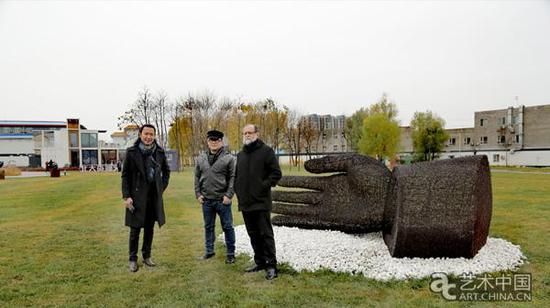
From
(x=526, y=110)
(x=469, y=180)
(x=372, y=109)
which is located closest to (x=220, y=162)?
(x=469, y=180)

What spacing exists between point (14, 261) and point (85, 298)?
2.63 m

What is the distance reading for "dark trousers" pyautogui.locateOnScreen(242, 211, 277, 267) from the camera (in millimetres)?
5535

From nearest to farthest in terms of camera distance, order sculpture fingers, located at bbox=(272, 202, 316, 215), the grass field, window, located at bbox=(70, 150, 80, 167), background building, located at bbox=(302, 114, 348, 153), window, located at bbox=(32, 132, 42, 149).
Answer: the grass field
sculpture fingers, located at bbox=(272, 202, 316, 215)
window, located at bbox=(70, 150, 80, 167)
window, located at bbox=(32, 132, 42, 149)
background building, located at bbox=(302, 114, 348, 153)

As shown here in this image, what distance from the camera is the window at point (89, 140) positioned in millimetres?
60450

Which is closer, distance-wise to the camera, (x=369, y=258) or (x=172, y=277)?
(x=172, y=277)

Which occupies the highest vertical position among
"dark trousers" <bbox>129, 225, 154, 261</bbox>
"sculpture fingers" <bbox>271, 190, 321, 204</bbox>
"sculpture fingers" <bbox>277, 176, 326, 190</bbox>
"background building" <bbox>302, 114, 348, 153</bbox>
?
"background building" <bbox>302, 114, 348, 153</bbox>

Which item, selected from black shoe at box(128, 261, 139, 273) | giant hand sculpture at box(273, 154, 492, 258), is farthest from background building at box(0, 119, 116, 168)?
giant hand sculpture at box(273, 154, 492, 258)

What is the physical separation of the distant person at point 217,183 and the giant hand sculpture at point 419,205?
2.25 metres

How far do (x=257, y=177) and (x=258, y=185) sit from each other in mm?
116

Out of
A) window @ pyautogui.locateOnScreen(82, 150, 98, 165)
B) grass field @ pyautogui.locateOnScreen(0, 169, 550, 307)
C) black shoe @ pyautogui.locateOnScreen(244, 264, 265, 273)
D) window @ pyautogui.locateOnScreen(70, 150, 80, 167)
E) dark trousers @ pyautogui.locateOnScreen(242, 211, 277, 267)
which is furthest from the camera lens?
window @ pyautogui.locateOnScreen(82, 150, 98, 165)

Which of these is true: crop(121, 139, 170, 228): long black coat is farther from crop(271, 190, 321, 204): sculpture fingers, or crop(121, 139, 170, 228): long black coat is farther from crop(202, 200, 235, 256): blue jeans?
crop(271, 190, 321, 204): sculpture fingers

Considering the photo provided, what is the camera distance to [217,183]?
245 inches

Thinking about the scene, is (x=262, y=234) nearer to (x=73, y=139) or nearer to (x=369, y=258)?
(x=369, y=258)

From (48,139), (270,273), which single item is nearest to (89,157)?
(48,139)
